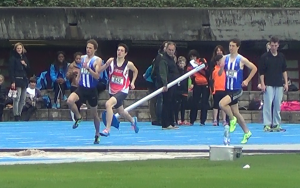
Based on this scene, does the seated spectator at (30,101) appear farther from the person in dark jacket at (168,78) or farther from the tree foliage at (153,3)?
the person in dark jacket at (168,78)

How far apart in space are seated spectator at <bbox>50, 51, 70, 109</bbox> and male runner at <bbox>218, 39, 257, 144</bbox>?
953 cm

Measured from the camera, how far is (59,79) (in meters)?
27.2

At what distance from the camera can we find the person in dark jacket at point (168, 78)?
875 inches

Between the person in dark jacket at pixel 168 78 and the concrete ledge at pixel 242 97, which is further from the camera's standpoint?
the concrete ledge at pixel 242 97

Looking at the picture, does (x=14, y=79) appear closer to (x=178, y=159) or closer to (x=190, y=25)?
(x=190, y=25)

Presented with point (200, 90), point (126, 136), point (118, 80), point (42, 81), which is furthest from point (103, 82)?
point (118, 80)

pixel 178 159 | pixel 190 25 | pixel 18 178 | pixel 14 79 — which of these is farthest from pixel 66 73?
pixel 18 178

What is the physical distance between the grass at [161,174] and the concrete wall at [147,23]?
14.3 meters

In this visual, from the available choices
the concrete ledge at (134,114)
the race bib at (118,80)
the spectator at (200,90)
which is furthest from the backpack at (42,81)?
the race bib at (118,80)

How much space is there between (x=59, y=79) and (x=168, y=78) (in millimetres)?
5466

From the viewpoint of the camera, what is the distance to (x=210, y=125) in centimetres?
2453

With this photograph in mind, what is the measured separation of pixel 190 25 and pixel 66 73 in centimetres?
439

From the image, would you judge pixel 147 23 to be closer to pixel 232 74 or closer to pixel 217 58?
pixel 217 58

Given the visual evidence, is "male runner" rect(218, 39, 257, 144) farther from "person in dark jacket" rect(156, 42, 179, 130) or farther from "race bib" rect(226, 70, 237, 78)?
"person in dark jacket" rect(156, 42, 179, 130)
